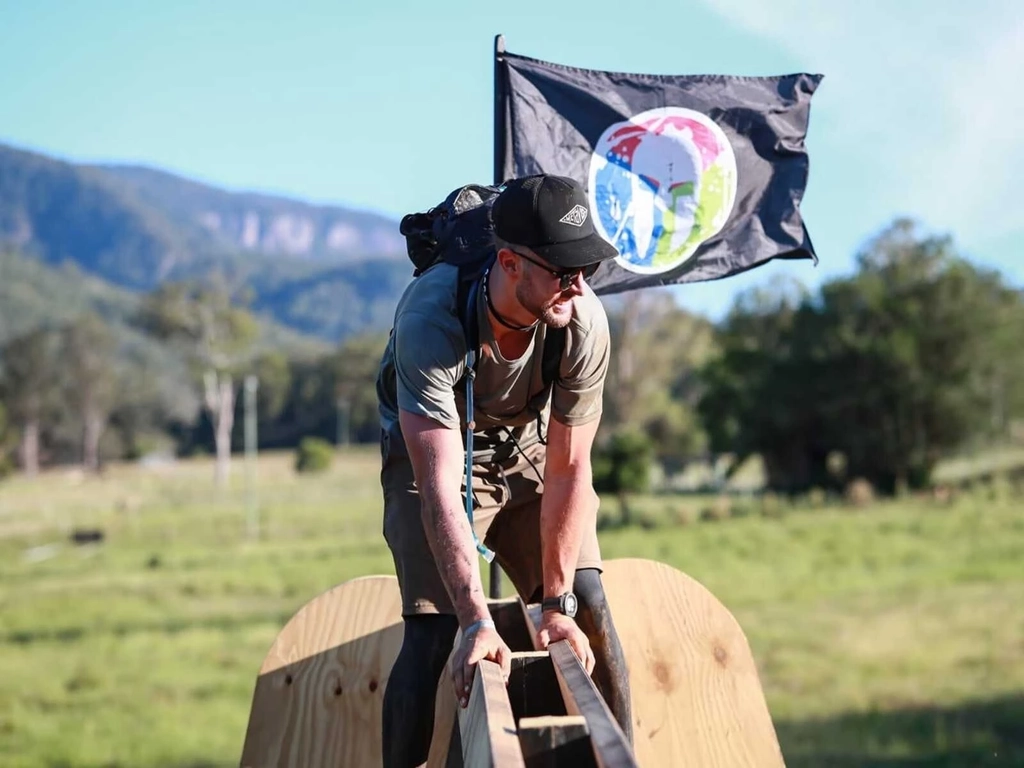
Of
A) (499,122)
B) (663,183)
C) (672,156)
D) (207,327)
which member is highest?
(207,327)

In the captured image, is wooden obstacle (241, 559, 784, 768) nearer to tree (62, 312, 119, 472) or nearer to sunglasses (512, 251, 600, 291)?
sunglasses (512, 251, 600, 291)

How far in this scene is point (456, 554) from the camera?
3.64 meters

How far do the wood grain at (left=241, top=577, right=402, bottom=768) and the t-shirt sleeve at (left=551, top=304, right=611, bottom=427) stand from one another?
4.25ft

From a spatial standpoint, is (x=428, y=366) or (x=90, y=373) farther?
(x=90, y=373)

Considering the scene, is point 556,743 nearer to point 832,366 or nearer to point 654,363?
point 832,366

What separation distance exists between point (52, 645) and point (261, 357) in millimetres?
88140

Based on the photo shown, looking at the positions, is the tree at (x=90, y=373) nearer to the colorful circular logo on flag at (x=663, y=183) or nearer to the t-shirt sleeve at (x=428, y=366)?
the colorful circular logo on flag at (x=663, y=183)

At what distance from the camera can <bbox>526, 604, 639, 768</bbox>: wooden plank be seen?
257cm

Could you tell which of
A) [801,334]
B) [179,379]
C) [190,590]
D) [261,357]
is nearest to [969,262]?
[801,334]

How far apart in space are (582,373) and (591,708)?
1.32m

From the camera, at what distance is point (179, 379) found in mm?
123625

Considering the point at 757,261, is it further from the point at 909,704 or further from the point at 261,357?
the point at 261,357

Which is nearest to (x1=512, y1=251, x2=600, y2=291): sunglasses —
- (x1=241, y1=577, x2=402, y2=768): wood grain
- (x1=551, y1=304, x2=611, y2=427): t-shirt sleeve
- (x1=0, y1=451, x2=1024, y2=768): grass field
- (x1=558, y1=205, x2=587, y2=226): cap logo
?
(x1=558, y1=205, x2=587, y2=226): cap logo

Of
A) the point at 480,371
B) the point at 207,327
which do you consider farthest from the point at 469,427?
the point at 207,327
